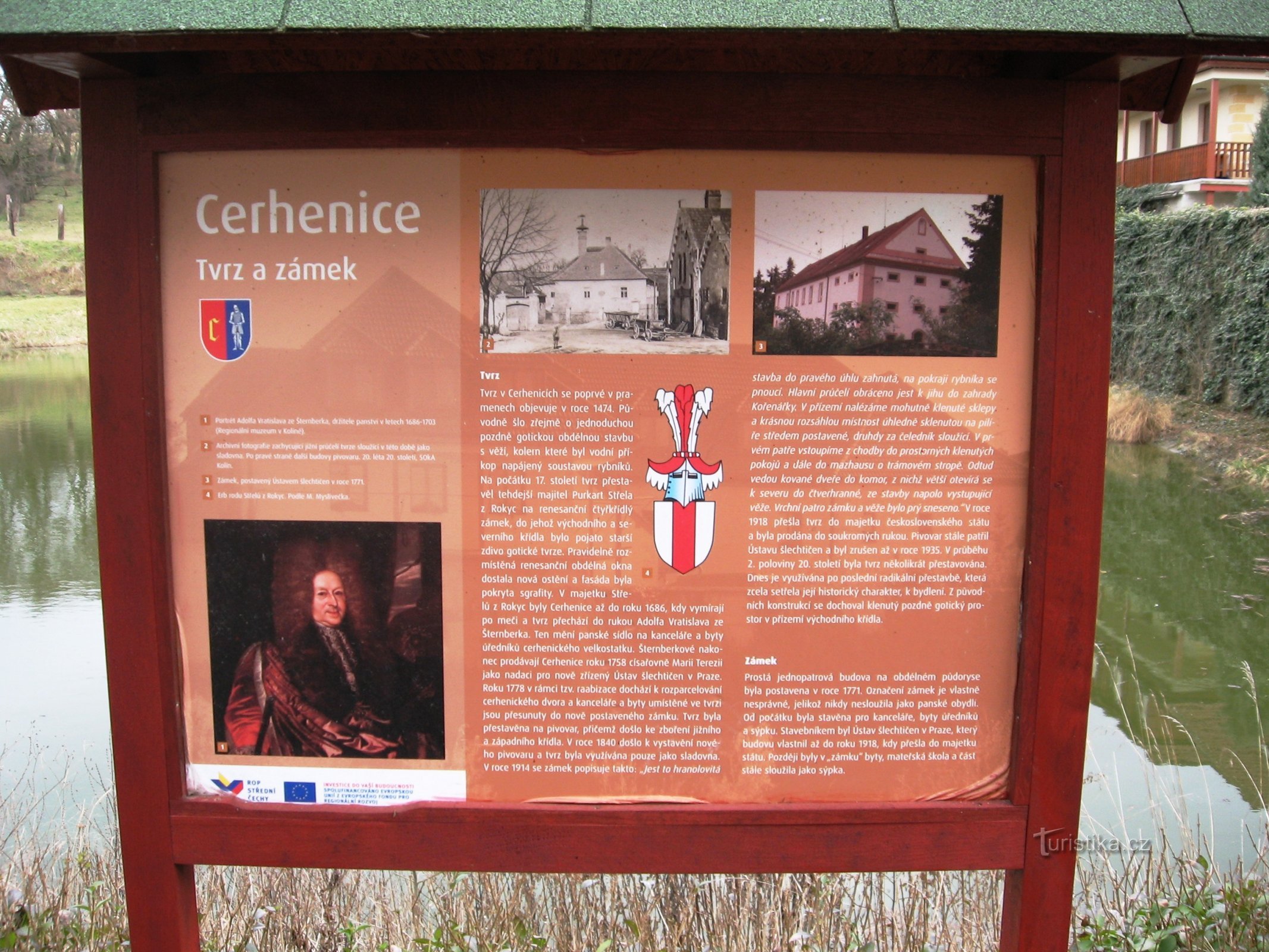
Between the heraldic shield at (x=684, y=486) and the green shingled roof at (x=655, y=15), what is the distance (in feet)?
2.22

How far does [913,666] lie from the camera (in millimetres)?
1970

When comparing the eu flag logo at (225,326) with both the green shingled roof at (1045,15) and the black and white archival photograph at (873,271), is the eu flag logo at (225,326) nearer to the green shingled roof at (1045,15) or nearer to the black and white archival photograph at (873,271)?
the black and white archival photograph at (873,271)

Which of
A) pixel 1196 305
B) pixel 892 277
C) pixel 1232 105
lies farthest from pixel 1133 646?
pixel 1232 105

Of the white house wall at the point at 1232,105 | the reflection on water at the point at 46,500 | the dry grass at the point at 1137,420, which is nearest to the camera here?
the reflection on water at the point at 46,500

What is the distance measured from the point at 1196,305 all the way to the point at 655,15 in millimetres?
14604

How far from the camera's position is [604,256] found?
187 centimetres

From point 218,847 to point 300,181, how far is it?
138 centimetres

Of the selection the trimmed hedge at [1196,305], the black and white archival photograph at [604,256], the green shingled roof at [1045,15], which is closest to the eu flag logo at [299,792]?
the black and white archival photograph at [604,256]

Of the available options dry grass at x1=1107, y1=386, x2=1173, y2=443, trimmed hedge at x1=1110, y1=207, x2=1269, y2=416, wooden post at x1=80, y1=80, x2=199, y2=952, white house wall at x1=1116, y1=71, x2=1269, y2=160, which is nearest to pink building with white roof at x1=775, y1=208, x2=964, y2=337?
wooden post at x1=80, y1=80, x2=199, y2=952

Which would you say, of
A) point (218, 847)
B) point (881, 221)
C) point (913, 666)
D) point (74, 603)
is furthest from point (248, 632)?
point (74, 603)

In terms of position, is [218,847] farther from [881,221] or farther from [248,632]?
[881,221]

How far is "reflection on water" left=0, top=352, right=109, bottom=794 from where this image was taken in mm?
5027

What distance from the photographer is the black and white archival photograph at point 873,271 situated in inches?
73.4

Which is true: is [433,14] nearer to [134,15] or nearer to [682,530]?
[134,15]
